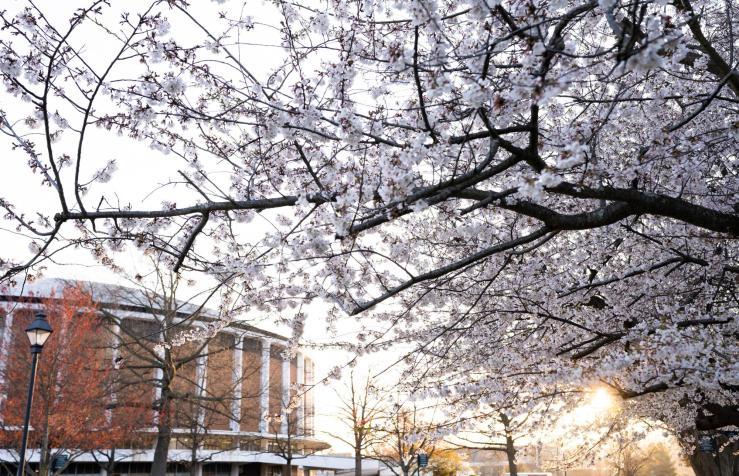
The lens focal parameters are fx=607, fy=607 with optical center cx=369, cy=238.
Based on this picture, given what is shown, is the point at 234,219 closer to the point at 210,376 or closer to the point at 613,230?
the point at 613,230

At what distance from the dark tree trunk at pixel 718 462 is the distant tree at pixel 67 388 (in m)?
16.9

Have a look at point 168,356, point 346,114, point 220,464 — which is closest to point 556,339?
point 346,114

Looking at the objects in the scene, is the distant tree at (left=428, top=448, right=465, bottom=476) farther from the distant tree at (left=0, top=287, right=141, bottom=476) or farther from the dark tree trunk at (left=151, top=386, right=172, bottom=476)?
the distant tree at (left=0, top=287, right=141, bottom=476)

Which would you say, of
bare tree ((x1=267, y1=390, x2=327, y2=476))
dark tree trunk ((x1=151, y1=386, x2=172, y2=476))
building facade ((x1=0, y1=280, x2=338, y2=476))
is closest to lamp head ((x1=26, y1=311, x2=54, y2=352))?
building facade ((x1=0, y1=280, x2=338, y2=476))

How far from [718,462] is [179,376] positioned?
53.7 ft

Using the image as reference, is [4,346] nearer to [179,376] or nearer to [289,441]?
[179,376]

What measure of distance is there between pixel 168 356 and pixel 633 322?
16.2 meters

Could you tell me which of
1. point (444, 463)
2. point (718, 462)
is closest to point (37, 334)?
point (718, 462)

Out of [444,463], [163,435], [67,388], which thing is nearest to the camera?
[67,388]

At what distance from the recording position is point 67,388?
18.8 m

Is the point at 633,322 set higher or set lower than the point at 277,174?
lower

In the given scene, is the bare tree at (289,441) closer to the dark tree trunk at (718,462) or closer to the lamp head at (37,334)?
the lamp head at (37,334)

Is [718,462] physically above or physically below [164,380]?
below

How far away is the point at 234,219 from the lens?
633 cm
